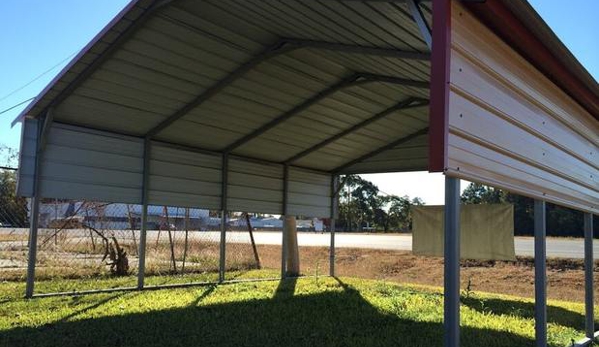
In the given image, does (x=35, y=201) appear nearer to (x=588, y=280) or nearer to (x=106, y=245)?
(x=106, y=245)

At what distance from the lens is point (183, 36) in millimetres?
8602

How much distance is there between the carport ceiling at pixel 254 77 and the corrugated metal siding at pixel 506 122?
70.6 inches

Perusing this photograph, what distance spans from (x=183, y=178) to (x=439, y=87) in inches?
382

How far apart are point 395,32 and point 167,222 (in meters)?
9.97

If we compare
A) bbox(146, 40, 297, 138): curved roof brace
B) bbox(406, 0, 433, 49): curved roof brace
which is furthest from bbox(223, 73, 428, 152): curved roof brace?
bbox(406, 0, 433, 49): curved roof brace

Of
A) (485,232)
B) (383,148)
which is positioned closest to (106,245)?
(383,148)

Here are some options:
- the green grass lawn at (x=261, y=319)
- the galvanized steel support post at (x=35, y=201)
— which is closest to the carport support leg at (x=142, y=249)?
the green grass lawn at (x=261, y=319)

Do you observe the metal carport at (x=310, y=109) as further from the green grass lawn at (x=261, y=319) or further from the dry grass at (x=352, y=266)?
the dry grass at (x=352, y=266)

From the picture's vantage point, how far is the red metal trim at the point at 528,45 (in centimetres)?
396

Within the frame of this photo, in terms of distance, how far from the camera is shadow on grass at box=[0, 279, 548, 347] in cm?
664

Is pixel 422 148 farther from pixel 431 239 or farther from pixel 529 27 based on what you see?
pixel 529 27

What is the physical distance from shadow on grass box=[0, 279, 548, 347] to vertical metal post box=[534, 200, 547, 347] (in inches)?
73.1

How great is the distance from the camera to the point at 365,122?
13.3 meters

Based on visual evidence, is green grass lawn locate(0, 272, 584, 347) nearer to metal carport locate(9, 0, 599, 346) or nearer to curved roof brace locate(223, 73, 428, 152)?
metal carport locate(9, 0, 599, 346)
